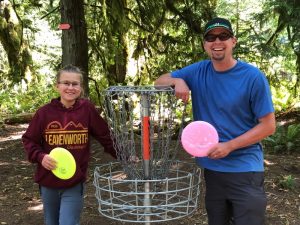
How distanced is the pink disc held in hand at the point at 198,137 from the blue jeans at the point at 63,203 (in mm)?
1169

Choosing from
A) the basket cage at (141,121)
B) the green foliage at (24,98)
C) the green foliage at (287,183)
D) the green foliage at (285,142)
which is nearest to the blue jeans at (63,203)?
the basket cage at (141,121)

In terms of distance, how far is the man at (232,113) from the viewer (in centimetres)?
243

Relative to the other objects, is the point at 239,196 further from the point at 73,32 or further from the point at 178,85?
the point at 73,32

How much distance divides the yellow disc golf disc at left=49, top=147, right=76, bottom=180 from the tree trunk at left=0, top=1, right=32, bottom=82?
9.47 meters

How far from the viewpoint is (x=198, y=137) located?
84.4 inches

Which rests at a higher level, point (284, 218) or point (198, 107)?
point (198, 107)

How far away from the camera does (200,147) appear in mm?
2156

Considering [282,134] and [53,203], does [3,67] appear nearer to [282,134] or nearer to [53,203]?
[282,134]

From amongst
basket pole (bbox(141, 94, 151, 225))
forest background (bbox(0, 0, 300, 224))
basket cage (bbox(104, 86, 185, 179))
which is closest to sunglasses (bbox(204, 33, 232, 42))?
basket cage (bbox(104, 86, 185, 179))

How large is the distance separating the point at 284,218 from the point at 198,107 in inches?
91.5

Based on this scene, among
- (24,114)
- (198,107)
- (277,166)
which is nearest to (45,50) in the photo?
(24,114)

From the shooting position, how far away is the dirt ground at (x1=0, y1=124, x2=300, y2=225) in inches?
176

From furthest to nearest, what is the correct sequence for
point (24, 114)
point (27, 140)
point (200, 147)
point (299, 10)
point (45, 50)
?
point (45, 50) < point (24, 114) < point (299, 10) < point (27, 140) < point (200, 147)

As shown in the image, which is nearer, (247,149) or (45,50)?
(247,149)
